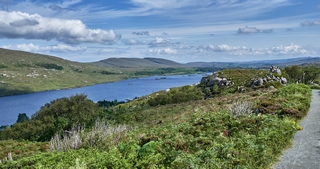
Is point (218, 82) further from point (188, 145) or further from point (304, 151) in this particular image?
point (188, 145)

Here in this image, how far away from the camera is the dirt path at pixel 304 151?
10.8 m

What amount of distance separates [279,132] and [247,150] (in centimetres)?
383

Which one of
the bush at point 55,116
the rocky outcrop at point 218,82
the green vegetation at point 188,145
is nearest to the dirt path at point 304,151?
the green vegetation at point 188,145

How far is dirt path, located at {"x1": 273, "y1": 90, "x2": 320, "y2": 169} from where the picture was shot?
10.8 m

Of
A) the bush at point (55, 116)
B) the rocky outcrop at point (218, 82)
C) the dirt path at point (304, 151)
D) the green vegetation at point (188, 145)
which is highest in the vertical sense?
the green vegetation at point (188, 145)

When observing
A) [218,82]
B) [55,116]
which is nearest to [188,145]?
[55,116]

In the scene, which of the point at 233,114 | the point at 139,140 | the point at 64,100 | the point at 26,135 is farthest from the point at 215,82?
the point at 139,140

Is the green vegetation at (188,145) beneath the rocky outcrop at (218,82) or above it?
above

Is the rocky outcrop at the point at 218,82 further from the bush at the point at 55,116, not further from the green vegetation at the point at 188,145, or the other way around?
the green vegetation at the point at 188,145

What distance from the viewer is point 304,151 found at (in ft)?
40.9

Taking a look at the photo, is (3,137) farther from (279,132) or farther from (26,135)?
(279,132)

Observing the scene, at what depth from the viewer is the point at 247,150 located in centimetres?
1134

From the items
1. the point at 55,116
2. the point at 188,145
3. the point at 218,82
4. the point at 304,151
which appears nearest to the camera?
the point at 304,151

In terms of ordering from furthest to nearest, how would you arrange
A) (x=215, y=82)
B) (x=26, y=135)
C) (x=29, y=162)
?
1. (x=215, y=82)
2. (x=26, y=135)
3. (x=29, y=162)
